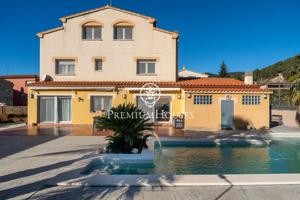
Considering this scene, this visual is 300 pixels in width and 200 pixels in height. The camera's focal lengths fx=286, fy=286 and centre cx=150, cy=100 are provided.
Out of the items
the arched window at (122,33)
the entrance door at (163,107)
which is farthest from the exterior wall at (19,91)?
the entrance door at (163,107)

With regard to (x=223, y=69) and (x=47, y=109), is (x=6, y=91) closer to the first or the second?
(x=47, y=109)

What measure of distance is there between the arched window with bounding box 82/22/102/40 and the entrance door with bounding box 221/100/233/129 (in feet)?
57.9

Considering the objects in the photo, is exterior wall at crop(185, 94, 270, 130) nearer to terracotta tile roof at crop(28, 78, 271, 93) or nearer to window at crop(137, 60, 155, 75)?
terracotta tile roof at crop(28, 78, 271, 93)

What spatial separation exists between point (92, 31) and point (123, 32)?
13.0 ft

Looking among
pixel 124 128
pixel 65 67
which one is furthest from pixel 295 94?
pixel 65 67

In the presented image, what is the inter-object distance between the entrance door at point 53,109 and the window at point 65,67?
458 centimetres

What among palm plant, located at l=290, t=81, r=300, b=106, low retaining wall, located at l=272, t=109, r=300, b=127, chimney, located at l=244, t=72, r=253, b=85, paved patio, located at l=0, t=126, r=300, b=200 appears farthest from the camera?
chimney, located at l=244, t=72, r=253, b=85

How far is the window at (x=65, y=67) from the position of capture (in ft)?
120

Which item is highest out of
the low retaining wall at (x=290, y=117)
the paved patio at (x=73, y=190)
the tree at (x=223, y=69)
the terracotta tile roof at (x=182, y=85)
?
the tree at (x=223, y=69)

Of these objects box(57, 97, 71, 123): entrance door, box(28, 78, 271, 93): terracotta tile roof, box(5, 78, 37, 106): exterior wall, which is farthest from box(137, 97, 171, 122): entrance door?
box(5, 78, 37, 106): exterior wall

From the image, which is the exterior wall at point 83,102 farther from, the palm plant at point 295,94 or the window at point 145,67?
the palm plant at point 295,94

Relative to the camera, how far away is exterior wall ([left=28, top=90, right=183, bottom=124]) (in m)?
33.1

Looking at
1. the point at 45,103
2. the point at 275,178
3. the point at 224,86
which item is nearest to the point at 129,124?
the point at 275,178

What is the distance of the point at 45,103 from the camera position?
110 ft
